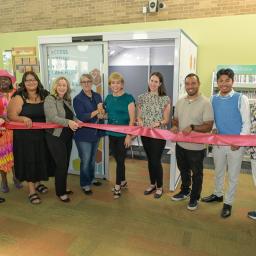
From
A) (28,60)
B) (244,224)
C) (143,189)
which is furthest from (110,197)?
(28,60)

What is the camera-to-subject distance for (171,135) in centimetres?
311

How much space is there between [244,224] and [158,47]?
433cm

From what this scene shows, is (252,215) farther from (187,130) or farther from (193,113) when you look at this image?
(193,113)

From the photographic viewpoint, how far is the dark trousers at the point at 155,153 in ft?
10.7

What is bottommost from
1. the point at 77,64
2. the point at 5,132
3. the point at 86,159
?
the point at 86,159

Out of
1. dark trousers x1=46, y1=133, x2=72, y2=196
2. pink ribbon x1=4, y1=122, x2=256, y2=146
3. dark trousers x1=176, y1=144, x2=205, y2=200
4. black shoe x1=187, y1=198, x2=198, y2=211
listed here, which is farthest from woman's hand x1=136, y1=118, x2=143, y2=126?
black shoe x1=187, y1=198, x2=198, y2=211

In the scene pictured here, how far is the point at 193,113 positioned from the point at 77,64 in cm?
199

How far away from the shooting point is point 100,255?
243cm

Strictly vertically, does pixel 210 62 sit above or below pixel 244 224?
above

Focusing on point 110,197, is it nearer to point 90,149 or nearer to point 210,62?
point 90,149

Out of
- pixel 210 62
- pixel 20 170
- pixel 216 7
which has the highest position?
pixel 216 7

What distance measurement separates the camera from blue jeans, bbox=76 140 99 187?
3.50 meters

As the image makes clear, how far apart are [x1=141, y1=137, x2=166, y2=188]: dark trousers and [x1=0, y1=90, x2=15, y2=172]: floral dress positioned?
1.76 m

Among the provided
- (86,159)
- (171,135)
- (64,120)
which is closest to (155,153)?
(171,135)
